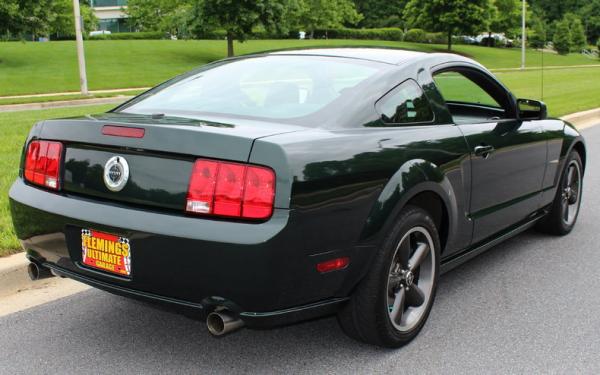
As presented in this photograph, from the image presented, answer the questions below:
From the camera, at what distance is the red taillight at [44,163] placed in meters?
3.23

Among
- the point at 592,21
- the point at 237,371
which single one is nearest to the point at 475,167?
the point at 237,371

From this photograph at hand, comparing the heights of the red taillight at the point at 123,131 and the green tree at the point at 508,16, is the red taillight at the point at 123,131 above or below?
below

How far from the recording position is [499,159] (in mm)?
4160

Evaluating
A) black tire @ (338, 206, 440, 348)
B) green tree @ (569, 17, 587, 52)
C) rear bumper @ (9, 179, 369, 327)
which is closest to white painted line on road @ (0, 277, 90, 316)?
rear bumper @ (9, 179, 369, 327)

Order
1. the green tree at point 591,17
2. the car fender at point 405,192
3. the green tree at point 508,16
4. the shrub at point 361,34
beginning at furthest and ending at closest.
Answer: the green tree at point 591,17
the green tree at point 508,16
the shrub at point 361,34
the car fender at point 405,192

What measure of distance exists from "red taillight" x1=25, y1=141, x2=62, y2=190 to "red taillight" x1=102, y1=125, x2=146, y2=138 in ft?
1.10

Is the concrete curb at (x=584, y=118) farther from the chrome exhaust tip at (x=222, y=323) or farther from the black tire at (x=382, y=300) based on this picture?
the chrome exhaust tip at (x=222, y=323)

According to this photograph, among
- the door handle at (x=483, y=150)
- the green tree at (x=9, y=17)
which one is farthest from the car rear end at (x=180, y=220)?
the green tree at (x=9, y=17)

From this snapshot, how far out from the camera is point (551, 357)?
10.7 feet

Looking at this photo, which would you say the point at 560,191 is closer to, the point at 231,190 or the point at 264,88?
the point at 264,88

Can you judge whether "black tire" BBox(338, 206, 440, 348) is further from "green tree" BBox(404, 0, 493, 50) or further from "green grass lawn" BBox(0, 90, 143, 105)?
"green tree" BBox(404, 0, 493, 50)

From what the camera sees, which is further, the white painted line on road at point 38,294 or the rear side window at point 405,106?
the white painted line on road at point 38,294

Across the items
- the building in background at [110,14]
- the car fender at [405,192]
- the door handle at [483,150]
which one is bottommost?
the car fender at [405,192]

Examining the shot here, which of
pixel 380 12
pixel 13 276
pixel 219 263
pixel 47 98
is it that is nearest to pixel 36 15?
pixel 47 98
